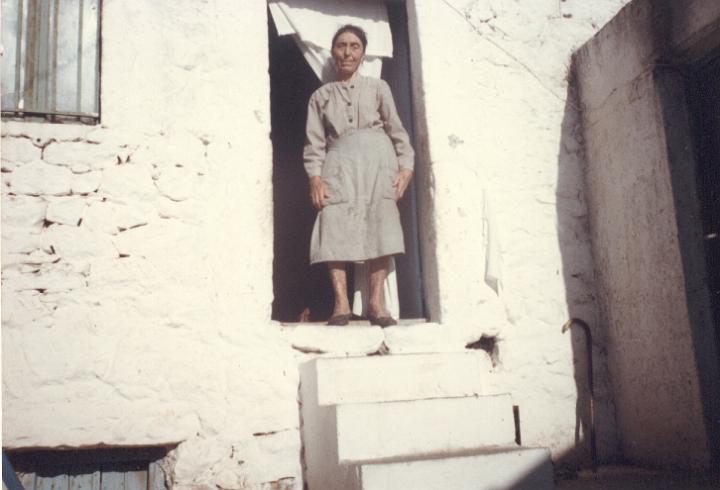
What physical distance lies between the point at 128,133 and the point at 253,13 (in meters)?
1.05

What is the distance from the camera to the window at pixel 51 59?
12.1 ft

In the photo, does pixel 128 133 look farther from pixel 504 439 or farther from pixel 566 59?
pixel 566 59

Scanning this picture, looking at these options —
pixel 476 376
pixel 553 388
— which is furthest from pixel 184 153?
pixel 553 388

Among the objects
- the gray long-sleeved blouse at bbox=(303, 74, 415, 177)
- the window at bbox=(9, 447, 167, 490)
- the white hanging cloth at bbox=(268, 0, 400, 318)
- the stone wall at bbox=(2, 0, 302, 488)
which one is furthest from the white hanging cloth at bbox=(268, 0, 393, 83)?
the window at bbox=(9, 447, 167, 490)

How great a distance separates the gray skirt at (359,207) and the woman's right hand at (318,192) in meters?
0.03

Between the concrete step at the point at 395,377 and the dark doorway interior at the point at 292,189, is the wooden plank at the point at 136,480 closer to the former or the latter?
the concrete step at the point at 395,377

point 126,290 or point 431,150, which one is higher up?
point 431,150

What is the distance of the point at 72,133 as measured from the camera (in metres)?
3.63

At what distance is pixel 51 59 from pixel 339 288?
6.79ft

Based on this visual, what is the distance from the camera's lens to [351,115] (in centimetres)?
425

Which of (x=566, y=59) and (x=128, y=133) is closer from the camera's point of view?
(x=128, y=133)

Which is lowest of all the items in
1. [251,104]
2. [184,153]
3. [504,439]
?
[504,439]

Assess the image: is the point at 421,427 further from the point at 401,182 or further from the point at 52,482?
the point at 52,482

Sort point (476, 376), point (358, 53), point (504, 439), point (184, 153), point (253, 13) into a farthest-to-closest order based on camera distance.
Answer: point (358, 53) < point (253, 13) < point (184, 153) < point (476, 376) < point (504, 439)
